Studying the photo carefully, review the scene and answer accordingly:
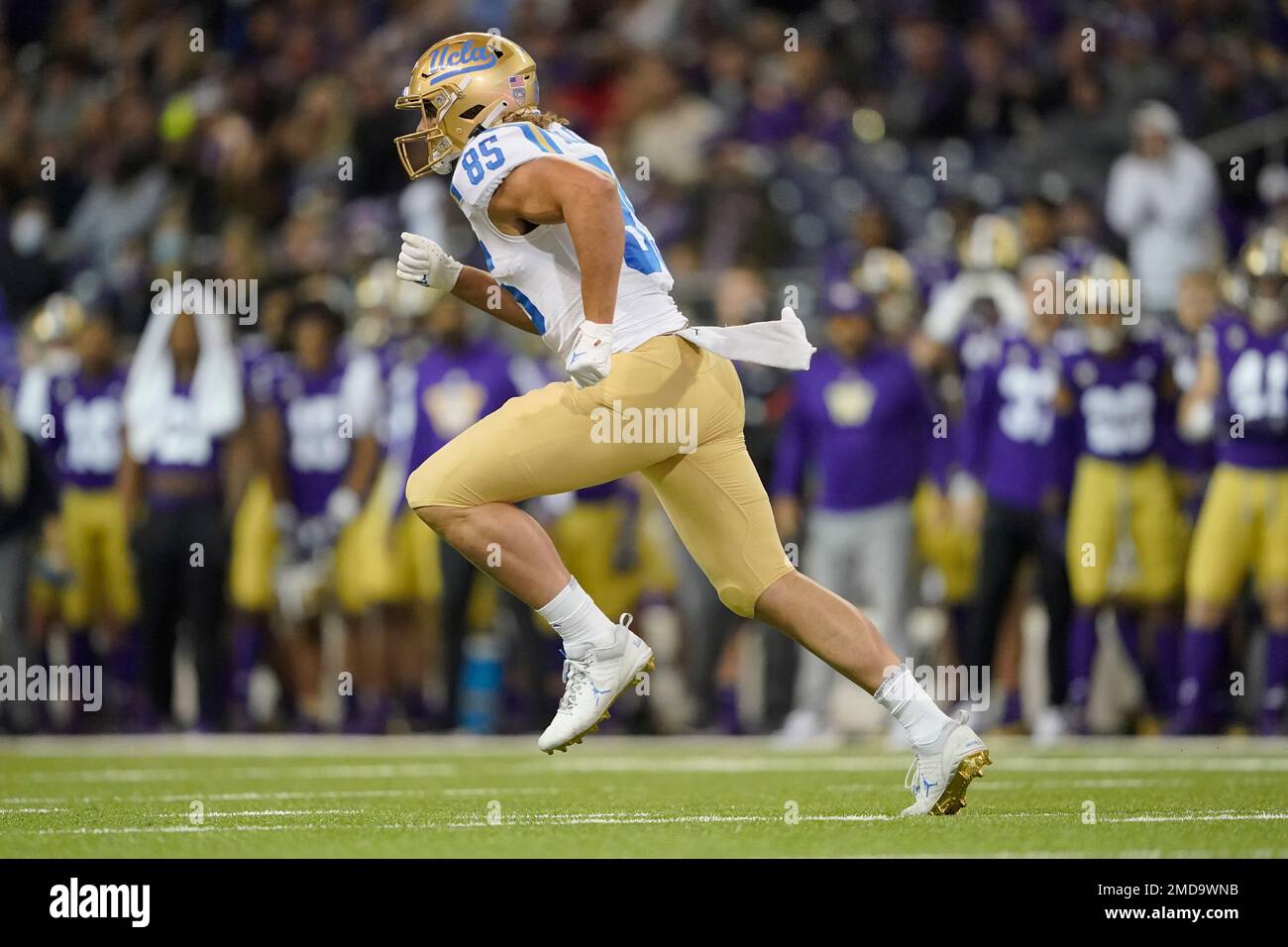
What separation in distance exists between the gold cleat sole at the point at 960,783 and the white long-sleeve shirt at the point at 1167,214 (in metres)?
7.32

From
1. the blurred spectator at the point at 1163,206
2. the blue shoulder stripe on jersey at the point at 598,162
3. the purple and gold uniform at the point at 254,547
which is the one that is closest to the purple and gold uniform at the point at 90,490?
the purple and gold uniform at the point at 254,547

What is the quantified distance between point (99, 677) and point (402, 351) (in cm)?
245

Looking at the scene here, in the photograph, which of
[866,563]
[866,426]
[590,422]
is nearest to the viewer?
[590,422]

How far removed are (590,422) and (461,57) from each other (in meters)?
1.11

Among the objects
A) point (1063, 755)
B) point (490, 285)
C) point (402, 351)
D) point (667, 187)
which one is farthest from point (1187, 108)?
point (490, 285)

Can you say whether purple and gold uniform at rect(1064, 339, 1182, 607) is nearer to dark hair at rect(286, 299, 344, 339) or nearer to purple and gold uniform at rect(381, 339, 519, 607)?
purple and gold uniform at rect(381, 339, 519, 607)

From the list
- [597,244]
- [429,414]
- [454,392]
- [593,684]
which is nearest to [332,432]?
[429,414]

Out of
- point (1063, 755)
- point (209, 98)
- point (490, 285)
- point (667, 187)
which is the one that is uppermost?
point (209, 98)

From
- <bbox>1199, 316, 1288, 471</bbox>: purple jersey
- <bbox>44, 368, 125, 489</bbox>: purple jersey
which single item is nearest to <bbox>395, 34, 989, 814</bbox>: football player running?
<bbox>1199, 316, 1288, 471</bbox>: purple jersey

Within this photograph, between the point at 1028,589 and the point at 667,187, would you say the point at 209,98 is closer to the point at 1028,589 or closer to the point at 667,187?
the point at 667,187

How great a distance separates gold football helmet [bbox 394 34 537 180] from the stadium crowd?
181 inches

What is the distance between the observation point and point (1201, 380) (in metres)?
9.91

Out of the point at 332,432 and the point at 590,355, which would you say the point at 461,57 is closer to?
the point at 590,355

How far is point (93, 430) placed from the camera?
11.4m
